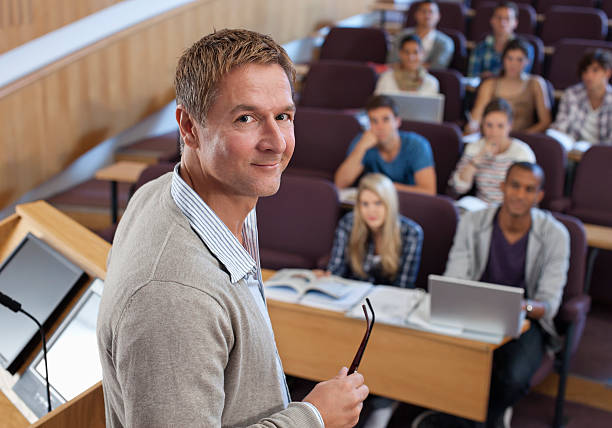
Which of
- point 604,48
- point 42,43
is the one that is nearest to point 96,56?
point 42,43

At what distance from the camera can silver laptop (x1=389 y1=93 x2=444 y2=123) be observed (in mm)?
3631

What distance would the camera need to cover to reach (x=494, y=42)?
15.6ft

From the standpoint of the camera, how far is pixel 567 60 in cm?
464

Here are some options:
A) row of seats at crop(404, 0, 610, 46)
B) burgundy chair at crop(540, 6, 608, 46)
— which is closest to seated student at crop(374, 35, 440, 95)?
row of seats at crop(404, 0, 610, 46)

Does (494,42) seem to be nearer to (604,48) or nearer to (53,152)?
(604,48)

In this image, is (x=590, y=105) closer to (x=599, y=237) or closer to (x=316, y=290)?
(x=599, y=237)

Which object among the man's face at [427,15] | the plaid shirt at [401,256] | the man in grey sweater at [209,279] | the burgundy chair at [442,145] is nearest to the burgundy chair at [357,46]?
the man's face at [427,15]

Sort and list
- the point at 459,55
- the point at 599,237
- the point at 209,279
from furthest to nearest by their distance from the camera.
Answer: the point at 459,55
the point at 599,237
the point at 209,279

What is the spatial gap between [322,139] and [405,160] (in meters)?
0.56

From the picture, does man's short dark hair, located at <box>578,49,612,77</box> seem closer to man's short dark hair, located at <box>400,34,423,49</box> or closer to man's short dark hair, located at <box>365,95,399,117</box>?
man's short dark hair, located at <box>400,34,423,49</box>

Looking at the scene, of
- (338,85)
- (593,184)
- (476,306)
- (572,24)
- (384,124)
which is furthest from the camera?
(572,24)

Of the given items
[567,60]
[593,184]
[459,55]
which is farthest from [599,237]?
[459,55]

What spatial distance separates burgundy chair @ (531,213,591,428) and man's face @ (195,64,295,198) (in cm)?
171

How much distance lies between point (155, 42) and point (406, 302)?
2.53 metres
